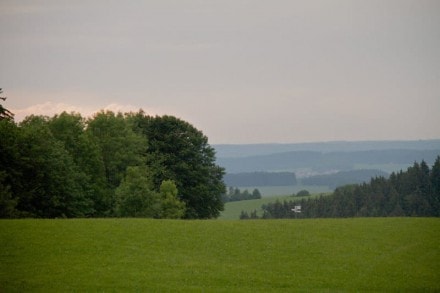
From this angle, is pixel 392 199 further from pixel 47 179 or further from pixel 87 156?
pixel 47 179

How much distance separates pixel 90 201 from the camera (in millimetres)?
69312

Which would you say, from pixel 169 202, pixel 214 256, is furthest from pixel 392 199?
pixel 214 256

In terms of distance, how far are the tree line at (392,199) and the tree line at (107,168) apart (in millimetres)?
79740

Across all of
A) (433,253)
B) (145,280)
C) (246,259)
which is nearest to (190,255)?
(246,259)

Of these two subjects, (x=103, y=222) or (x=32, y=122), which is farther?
(x=32, y=122)

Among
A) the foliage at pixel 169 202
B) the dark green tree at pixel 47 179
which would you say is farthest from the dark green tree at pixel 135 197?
the dark green tree at pixel 47 179

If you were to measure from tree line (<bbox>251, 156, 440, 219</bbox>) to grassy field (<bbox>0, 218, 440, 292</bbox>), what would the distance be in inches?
4308

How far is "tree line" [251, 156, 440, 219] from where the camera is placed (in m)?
154

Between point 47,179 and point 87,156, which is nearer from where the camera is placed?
point 47,179

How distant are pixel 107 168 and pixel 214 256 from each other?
45.8m

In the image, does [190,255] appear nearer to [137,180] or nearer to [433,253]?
[433,253]

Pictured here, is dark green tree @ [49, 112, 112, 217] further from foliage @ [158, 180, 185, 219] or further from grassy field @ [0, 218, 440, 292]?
grassy field @ [0, 218, 440, 292]

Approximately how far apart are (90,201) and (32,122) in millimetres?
13708

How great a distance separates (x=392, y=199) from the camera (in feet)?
524
